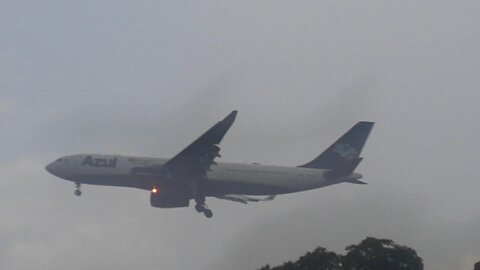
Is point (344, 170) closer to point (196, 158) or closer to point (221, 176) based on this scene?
point (221, 176)

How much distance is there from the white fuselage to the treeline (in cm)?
1374

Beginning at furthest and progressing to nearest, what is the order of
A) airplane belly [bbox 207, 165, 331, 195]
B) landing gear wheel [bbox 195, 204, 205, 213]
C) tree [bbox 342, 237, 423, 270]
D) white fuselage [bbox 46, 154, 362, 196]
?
landing gear wheel [bbox 195, 204, 205, 213], white fuselage [bbox 46, 154, 362, 196], airplane belly [bbox 207, 165, 331, 195], tree [bbox 342, 237, 423, 270]

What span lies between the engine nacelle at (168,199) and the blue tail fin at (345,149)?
15.6 meters

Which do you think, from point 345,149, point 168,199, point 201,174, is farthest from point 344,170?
point 168,199

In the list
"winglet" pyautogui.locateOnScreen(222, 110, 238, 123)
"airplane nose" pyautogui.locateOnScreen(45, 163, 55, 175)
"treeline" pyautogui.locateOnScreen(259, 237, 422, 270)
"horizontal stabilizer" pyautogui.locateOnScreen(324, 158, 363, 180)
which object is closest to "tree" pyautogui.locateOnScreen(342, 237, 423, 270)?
"treeline" pyautogui.locateOnScreen(259, 237, 422, 270)

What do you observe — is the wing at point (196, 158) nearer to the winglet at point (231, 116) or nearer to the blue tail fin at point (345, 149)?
the winglet at point (231, 116)

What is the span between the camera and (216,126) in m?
121

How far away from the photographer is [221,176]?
4990 inches

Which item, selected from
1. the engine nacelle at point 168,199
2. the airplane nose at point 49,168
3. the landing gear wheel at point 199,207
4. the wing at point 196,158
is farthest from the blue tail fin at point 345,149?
the airplane nose at point 49,168

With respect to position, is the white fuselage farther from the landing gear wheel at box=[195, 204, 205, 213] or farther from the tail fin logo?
the tail fin logo

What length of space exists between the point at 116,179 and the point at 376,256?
3457 centimetres

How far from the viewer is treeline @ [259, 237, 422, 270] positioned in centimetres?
10912

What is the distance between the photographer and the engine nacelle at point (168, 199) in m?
128

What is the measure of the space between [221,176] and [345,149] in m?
15.9
